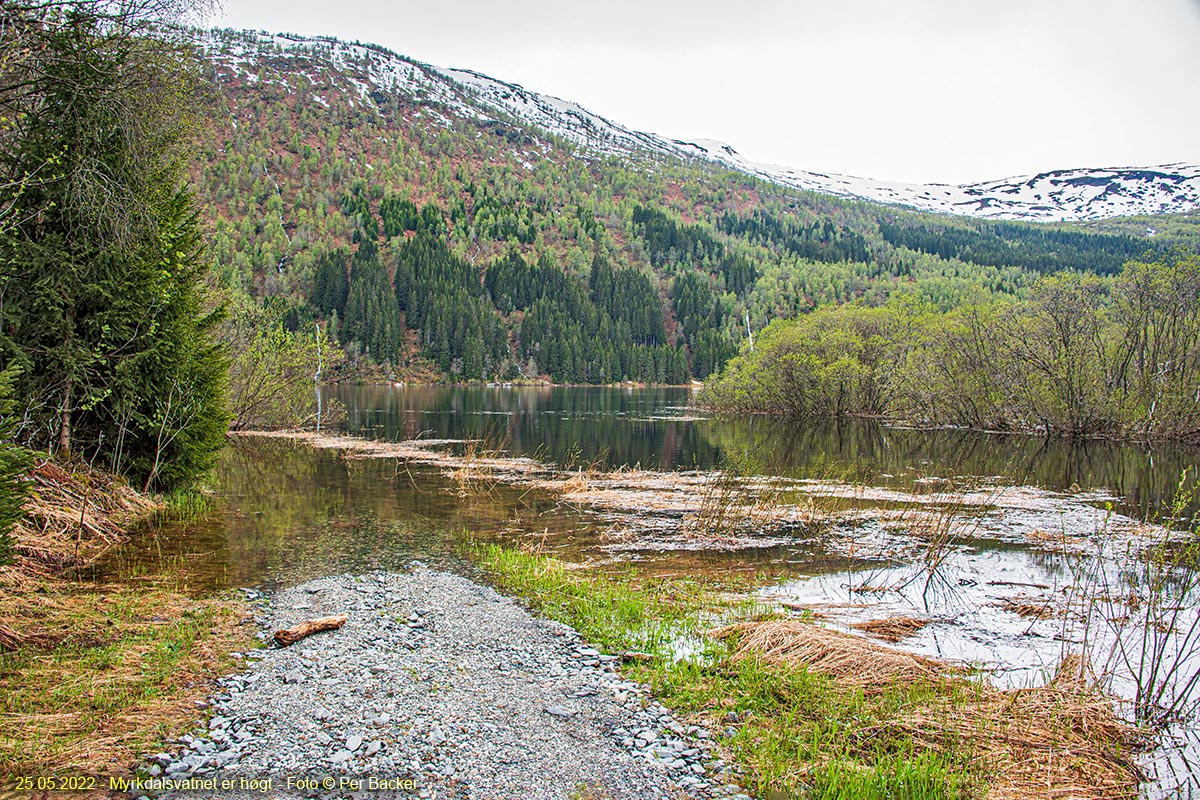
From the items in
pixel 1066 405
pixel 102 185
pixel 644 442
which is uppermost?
pixel 102 185

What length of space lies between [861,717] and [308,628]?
6131 millimetres

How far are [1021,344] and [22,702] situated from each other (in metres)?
43.5

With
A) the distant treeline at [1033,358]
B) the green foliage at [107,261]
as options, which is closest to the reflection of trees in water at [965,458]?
the distant treeline at [1033,358]

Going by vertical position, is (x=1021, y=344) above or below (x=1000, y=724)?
above

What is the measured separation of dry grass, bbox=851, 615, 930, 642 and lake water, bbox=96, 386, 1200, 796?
193 mm

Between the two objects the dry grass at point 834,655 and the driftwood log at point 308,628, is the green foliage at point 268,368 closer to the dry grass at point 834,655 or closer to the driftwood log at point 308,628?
the driftwood log at point 308,628

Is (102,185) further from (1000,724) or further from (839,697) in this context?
(1000,724)

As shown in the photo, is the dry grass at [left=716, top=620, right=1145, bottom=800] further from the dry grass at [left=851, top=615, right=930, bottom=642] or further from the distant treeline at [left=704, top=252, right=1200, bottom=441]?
the distant treeline at [left=704, top=252, right=1200, bottom=441]

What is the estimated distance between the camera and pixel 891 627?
9.41 meters

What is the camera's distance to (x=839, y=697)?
686 centimetres

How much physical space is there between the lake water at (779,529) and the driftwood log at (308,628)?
113 inches

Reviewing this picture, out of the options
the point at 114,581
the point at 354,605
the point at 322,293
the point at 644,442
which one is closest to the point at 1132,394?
the point at 644,442

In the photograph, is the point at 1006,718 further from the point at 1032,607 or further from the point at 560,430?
the point at 560,430

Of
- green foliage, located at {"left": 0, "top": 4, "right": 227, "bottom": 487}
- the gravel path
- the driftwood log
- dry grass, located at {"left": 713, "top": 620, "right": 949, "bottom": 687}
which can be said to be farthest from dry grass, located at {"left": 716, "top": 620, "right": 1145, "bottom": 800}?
green foliage, located at {"left": 0, "top": 4, "right": 227, "bottom": 487}
